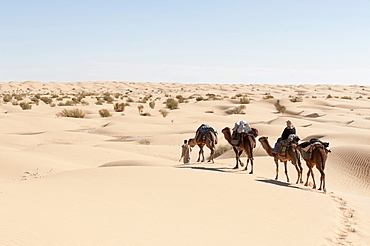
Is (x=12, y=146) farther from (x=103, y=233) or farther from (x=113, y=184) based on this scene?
(x=103, y=233)

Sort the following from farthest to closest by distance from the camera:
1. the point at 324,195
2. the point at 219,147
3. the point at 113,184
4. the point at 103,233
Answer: the point at 219,147, the point at 324,195, the point at 113,184, the point at 103,233

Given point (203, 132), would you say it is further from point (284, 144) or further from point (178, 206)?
point (178, 206)

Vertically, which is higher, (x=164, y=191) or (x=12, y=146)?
(x=164, y=191)

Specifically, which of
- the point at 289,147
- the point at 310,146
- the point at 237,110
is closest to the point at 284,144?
the point at 289,147

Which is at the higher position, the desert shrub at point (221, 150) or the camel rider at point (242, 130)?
the camel rider at point (242, 130)

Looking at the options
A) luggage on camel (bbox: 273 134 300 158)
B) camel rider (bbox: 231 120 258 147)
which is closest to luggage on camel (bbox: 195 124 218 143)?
camel rider (bbox: 231 120 258 147)

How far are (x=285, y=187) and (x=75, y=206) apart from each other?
18.9 ft

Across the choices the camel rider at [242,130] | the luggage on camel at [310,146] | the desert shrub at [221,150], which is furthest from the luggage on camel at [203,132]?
the desert shrub at [221,150]

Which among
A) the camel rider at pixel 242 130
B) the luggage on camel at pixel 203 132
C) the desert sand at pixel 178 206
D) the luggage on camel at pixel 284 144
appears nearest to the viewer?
the desert sand at pixel 178 206

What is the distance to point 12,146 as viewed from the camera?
72.8 ft

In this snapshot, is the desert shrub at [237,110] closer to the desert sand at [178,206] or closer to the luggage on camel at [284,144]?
the desert sand at [178,206]

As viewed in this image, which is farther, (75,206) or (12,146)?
(12,146)

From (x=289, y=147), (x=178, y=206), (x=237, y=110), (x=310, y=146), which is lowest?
(x=237, y=110)

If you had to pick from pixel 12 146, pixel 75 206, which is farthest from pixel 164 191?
pixel 12 146
